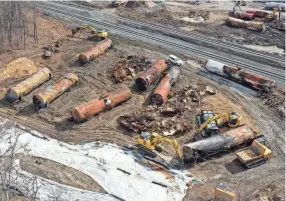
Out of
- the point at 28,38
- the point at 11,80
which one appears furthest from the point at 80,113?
the point at 28,38

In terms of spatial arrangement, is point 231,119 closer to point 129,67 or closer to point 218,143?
point 218,143

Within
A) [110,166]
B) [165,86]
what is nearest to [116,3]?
[165,86]

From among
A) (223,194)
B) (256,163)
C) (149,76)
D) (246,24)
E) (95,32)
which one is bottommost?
(256,163)

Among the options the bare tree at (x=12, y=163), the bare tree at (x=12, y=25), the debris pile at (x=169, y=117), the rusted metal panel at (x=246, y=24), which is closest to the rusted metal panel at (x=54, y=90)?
the bare tree at (x=12, y=163)

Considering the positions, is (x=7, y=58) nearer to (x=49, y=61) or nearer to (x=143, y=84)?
(x=49, y=61)

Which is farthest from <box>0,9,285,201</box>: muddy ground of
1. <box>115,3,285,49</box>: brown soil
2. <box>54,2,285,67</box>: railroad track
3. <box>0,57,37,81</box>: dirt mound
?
<box>115,3,285,49</box>: brown soil

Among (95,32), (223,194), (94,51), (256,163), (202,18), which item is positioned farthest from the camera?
(202,18)

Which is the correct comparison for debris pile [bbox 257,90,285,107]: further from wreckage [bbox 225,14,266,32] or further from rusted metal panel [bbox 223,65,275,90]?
wreckage [bbox 225,14,266,32]

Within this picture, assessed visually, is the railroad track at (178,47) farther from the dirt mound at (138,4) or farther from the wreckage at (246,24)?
the wreckage at (246,24)
